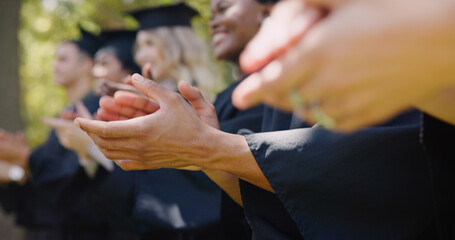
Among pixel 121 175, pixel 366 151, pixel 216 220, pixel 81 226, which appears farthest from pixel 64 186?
pixel 366 151

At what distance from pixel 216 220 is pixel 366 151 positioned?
1.05 meters

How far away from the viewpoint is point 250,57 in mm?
715

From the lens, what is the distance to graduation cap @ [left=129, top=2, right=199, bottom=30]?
152 inches

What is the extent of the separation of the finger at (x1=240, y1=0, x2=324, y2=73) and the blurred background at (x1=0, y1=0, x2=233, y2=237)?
13.2 ft

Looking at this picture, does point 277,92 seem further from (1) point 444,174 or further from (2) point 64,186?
(2) point 64,186

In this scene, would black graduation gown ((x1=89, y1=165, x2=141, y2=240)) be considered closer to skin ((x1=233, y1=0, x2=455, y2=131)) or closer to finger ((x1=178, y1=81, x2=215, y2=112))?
finger ((x1=178, y1=81, x2=215, y2=112))

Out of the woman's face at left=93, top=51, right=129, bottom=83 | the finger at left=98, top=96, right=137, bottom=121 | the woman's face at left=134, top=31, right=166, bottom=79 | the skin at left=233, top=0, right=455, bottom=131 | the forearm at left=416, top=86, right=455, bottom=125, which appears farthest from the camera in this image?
the woman's face at left=93, top=51, right=129, bottom=83

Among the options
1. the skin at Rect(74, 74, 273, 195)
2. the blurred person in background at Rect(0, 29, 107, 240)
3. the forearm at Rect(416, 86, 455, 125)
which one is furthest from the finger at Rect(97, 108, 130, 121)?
the blurred person in background at Rect(0, 29, 107, 240)

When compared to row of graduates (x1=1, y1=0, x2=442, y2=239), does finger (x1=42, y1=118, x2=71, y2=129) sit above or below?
below

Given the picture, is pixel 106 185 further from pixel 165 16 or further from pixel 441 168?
pixel 441 168

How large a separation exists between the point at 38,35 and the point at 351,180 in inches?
371

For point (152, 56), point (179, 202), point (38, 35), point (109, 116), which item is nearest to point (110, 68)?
point (152, 56)

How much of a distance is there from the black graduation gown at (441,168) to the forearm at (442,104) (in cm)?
17

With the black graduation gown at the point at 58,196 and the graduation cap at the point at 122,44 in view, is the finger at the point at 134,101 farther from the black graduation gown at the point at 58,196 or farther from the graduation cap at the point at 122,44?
the graduation cap at the point at 122,44
